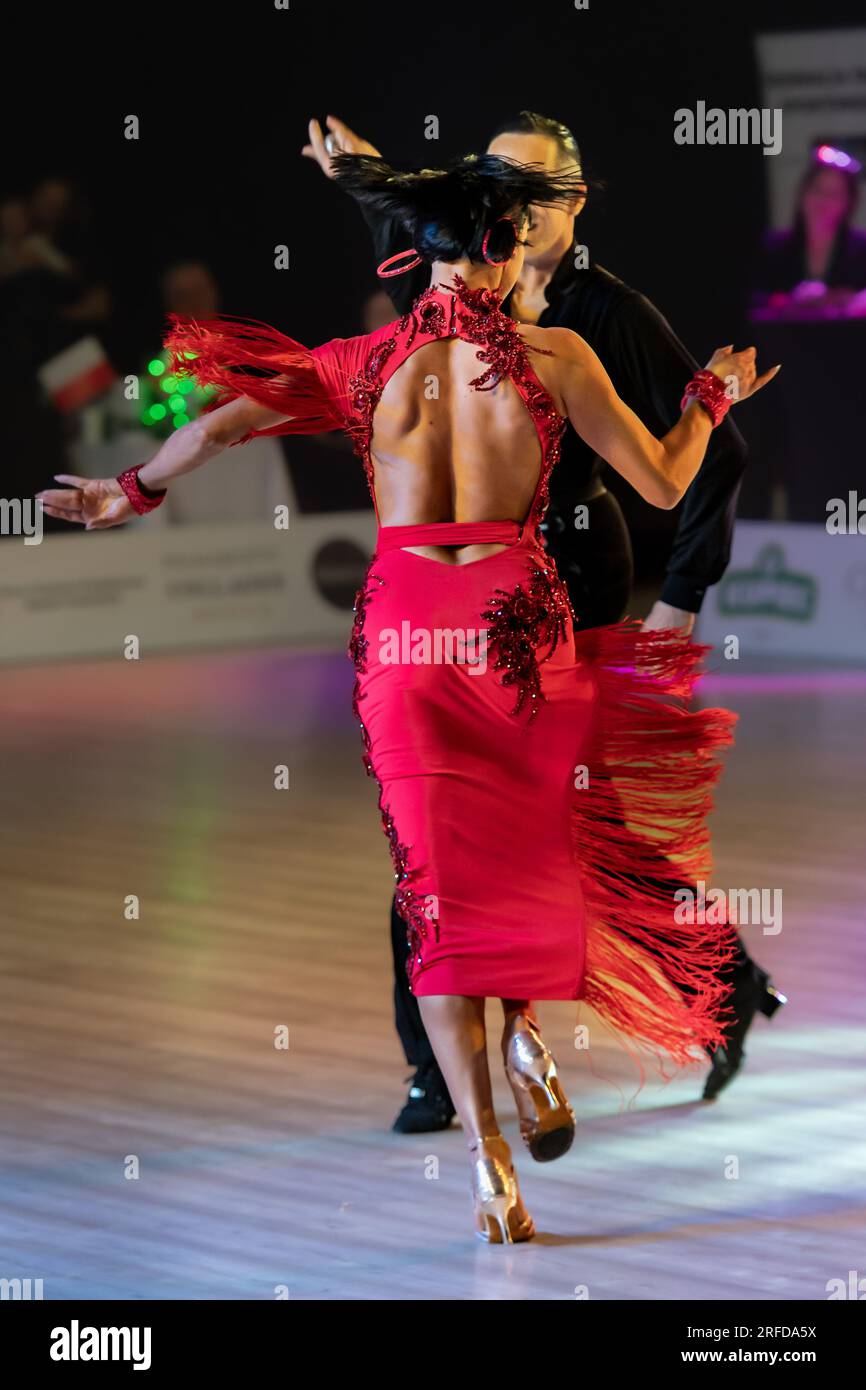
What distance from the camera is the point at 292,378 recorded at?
3.43 meters

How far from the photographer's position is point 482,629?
326cm

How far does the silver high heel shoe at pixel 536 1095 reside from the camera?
321 centimetres

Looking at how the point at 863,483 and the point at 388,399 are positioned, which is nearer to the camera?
the point at 388,399

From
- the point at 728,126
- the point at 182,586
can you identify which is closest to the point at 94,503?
the point at 182,586

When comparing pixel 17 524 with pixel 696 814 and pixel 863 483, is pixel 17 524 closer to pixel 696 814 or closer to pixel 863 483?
→ pixel 863 483

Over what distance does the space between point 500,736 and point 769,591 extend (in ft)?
24.4

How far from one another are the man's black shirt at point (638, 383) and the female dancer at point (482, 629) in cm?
43

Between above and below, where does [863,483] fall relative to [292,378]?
above

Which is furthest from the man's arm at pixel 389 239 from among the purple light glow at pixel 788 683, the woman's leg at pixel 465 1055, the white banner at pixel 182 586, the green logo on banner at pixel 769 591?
the white banner at pixel 182 586

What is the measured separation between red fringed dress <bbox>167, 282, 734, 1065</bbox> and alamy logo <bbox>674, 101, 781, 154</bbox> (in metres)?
7.84

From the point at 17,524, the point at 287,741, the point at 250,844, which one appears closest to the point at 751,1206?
the point at 250,844
